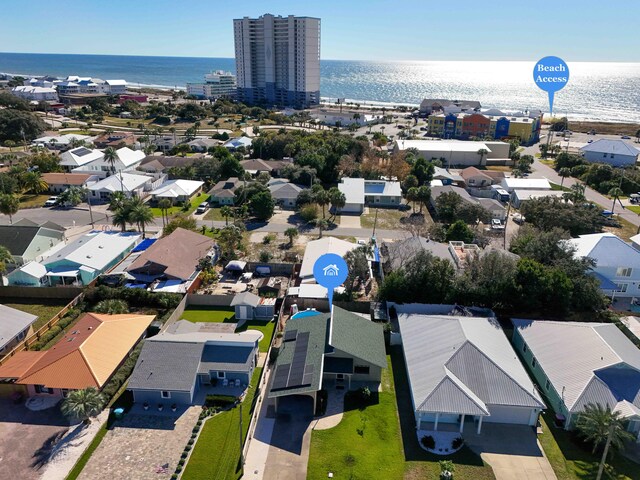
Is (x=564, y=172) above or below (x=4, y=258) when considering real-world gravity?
above

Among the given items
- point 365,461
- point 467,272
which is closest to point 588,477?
point 365,461

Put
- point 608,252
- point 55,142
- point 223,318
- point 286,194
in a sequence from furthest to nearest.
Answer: point 55,142, point 286,194, point 608,252, point 223,318

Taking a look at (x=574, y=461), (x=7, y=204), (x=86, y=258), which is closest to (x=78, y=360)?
(x=86, y=258)

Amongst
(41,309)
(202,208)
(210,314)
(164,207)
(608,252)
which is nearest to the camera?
(210,314)

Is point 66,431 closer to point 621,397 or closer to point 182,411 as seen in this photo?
point 182,411

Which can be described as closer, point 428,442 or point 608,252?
point 428,442

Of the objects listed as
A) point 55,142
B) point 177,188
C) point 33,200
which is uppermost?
point 55,142

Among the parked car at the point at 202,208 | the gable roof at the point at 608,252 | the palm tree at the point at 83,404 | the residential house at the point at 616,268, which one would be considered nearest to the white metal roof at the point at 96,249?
the parked car at the point at 202,208

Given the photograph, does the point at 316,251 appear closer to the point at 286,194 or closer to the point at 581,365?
the point at 286,194
